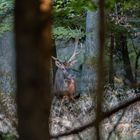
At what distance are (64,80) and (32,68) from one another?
13249mm

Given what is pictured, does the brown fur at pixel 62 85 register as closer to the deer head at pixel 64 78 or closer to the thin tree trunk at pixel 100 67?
the deer head at pixel 64 78

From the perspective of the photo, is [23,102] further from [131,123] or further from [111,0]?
[131,123]

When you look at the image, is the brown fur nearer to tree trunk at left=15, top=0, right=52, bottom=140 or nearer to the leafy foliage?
the leafy foliage

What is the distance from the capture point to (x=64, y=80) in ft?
47.3

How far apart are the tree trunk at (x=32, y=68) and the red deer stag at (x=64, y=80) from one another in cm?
1223

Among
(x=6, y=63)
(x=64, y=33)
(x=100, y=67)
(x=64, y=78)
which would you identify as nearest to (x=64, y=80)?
(x=64, y=78)

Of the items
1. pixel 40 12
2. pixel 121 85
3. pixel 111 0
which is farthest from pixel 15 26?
pixel 121 85

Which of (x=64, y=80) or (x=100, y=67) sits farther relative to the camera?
(x=64, y=80)

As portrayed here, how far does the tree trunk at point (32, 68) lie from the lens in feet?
3.82

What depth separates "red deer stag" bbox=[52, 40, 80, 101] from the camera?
13.8 metres

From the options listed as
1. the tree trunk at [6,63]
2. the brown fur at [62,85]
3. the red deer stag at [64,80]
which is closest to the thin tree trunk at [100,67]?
the tree trunk at [6,63]

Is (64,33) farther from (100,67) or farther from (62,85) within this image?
(100,67)

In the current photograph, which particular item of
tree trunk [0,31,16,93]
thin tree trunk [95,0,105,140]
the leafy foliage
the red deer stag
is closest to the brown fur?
the red deer stag

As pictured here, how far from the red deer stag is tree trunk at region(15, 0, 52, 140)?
1223 cm
